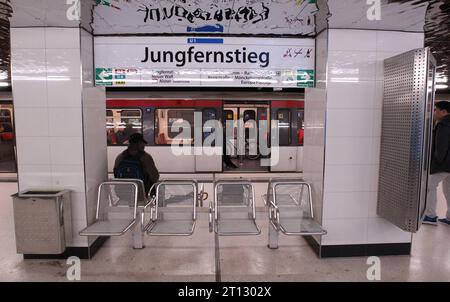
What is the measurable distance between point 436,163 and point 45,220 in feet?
16.4

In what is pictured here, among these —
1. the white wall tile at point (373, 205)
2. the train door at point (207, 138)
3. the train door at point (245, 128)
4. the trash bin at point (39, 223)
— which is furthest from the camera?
the train door at point (245, 128)

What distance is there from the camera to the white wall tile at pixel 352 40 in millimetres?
3107

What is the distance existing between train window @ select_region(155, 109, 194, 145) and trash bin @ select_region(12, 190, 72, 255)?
4032mm

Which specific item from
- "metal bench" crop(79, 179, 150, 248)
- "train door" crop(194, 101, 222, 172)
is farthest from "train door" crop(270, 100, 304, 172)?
"metal bench" crop(79, 179, 150, 248)

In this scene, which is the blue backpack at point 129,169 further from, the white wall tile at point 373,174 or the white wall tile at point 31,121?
the white wall tile at point 373,174

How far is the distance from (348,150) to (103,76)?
293 cm

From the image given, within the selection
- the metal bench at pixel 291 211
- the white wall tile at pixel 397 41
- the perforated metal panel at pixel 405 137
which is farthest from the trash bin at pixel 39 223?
the white wall tile at pixel 397 41

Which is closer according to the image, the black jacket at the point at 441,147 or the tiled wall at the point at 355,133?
the tiled wall at the point at 355,133

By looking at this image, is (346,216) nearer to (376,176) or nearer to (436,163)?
(376,176)

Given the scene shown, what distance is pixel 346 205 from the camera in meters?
3.30

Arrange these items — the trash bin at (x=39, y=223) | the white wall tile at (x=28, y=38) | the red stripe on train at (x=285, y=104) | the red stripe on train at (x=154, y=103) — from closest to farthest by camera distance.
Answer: the trash bin at (x=39, y=223), the white wall tile at (x=28, y=38), the red stripe on train at (x=154, y=103), the red stripe on train at (x=285, y=104)

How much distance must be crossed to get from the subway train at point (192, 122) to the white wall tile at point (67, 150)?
148 inches

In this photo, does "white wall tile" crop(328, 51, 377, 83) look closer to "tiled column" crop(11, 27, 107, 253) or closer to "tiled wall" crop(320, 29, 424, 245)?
"tiled wall" crop(320, 29, 424, 245)

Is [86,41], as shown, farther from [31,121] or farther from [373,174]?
[373,174]
